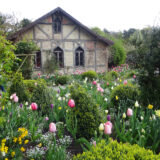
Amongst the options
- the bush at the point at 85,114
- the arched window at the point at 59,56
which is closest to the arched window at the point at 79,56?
the arched window at the point at 59,56

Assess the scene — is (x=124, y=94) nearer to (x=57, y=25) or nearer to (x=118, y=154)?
(x=118, y=154)

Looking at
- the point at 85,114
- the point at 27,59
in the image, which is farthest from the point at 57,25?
the point at 85,114

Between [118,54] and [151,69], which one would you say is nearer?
[151,69]

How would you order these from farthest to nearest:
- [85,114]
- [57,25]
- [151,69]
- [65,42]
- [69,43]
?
[69,43] < [65,42] < [57,25] < [151,69] < [85,114]

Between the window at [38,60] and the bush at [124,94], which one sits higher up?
the window at [38,60]

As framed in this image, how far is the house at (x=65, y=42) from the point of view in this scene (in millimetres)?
13328

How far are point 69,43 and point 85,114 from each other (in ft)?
37.4

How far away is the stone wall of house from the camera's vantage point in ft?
44.1

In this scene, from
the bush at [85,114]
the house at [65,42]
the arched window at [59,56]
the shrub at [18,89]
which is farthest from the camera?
the arched window at [59,56]

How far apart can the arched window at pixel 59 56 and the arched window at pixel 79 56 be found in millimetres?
1190

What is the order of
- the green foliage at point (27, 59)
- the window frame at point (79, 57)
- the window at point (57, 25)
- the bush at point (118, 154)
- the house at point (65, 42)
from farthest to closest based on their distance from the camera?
1. the window frame at point (79, 57)
2. the window at point (57, 25)
3. the house at point (65, 42)
4. the green foliage at point (27, 59)
5. the bush at point (118, 154)

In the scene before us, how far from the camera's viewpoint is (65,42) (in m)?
14.2

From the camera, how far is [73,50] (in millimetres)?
14539

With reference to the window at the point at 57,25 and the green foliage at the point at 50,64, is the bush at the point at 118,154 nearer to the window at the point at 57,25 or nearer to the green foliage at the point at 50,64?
the green foliage at the point at 50,64
